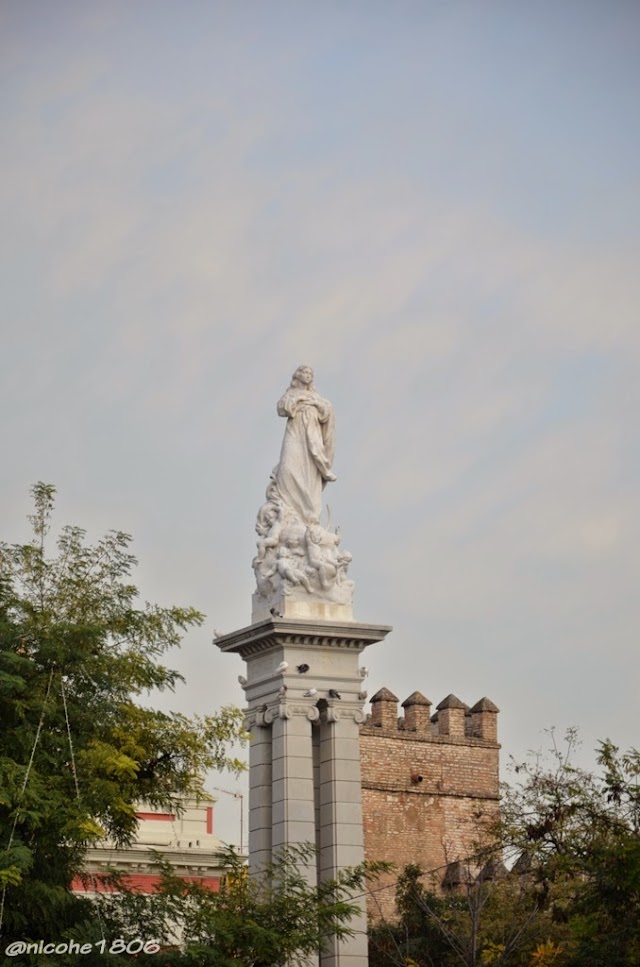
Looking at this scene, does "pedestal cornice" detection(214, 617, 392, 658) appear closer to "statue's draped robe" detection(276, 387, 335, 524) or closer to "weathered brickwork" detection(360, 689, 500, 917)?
"statue's draped robe" detection(276, 387, 335, 524)

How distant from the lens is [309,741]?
23.4m

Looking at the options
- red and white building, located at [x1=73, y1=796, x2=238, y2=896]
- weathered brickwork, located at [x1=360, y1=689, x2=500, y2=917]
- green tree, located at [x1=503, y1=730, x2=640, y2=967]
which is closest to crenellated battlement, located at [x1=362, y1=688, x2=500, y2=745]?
weathered brickwork, located at [x1=360, y1=689, x2=500, y2=917]

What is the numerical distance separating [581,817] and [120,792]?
21.4ft

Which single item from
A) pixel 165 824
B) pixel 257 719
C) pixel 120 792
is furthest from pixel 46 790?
pixel 165 824

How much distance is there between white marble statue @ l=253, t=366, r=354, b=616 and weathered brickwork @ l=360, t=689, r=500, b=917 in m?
25.5

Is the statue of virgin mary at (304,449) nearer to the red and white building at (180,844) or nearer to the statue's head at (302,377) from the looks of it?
the statue's head at (302,377)

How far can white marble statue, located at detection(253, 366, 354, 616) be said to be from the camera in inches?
939

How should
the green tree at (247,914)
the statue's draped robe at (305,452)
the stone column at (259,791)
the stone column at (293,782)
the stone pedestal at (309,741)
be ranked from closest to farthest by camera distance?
the green tree at (247,914) < the stone column at (293,782) < the stone pedestal at (309,741) < the stone column at (259,791) < the statue's draped robe at (305,452)

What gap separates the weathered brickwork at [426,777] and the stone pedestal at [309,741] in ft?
84.4

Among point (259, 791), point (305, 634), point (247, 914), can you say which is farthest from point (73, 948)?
point (305, 634)

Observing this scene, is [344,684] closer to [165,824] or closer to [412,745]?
[165,824]

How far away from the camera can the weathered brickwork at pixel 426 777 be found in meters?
50.0

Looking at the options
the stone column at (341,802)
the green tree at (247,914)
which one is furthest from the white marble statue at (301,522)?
the green tree at (247,914)

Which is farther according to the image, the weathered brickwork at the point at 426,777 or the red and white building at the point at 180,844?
the weathered brickwork at the point at 426,777
